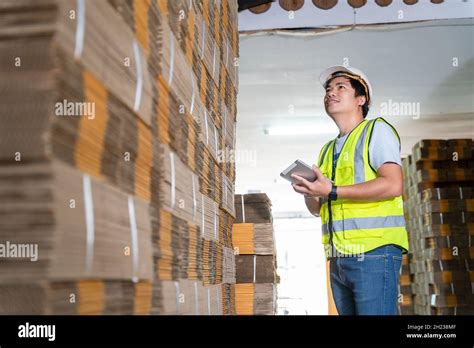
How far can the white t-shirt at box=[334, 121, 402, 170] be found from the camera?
2611 millimetres

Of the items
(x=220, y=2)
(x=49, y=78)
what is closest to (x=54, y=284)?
(x=49, y=78)

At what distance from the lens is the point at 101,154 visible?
1.25 meters

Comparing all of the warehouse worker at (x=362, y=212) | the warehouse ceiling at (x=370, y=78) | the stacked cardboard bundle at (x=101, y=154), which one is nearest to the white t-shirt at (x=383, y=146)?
the warehouse worker at (x=362, y=212)

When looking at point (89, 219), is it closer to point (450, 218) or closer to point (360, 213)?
point (360, 213)

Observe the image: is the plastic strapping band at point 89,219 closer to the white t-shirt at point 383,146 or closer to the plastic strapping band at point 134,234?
the plastic strapping band at point 134,234

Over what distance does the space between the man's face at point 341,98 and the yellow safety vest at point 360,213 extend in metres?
0.17

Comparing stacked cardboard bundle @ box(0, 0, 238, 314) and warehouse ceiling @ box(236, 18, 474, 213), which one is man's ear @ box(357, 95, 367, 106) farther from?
warehouse ceiling @ box(236, 18, 474, 213)

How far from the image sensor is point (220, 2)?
2975 millimetres

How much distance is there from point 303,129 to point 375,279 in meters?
7.22

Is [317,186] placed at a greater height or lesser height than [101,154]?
greater

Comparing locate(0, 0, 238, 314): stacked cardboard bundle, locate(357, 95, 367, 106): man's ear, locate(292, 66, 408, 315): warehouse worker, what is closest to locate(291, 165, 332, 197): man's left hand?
locate(292, 66, 408, 315): warehouse worker

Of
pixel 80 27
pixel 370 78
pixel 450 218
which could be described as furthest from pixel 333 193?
pixel 370 78

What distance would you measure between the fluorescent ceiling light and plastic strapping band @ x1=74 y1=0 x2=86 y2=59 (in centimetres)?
831

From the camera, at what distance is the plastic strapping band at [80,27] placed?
3.71 feet
